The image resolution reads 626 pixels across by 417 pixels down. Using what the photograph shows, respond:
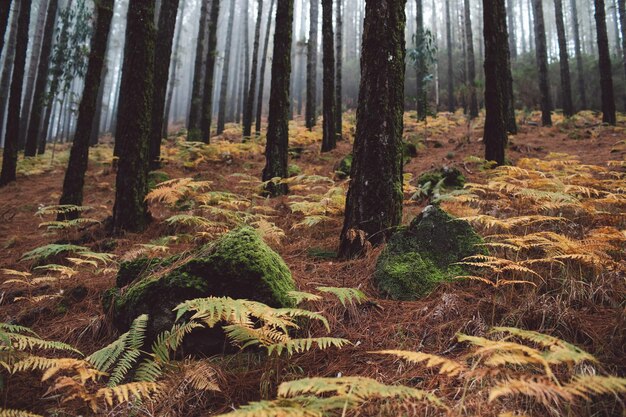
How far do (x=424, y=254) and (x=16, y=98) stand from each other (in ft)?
41.1

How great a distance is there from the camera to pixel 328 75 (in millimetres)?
11641

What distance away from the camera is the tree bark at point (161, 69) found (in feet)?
30.8

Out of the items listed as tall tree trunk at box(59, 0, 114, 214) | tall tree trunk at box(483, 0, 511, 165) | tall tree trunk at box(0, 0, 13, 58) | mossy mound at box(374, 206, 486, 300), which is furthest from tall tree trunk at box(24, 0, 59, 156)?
mossy mound at box(374, 206, 486, 300)

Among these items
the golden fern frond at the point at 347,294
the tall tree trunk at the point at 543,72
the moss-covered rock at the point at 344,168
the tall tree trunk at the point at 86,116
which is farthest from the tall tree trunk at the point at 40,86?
the tall tree trunk at the point at 543,72

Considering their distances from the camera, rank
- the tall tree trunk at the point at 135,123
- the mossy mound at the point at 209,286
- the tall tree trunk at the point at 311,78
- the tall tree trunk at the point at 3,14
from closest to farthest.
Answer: the mossy mound at the point at 209,286 → the tall tree trunk at the point at 135,123 → the tall tree trunk at the point at 3,14 → the tall tree trunk at the point at 311,78

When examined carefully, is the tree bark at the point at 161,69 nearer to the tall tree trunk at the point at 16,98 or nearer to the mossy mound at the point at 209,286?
the tall tree trunk at the point at 16,98

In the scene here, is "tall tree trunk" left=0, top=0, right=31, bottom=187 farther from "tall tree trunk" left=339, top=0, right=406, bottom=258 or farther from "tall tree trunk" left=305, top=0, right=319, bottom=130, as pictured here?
"tall tree trunk" left=339, top=0, right=406, bottom=258

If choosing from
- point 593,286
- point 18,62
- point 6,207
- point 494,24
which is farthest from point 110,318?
point 18,62

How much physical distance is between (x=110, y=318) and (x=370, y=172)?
2783 millimetres

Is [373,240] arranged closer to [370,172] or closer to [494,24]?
Answer: [370,172]

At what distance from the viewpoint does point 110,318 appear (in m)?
2.90

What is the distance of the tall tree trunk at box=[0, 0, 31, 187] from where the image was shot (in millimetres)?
10234

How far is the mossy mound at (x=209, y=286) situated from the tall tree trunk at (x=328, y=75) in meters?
9.33

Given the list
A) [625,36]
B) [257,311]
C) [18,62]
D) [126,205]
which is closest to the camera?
[257,311]
